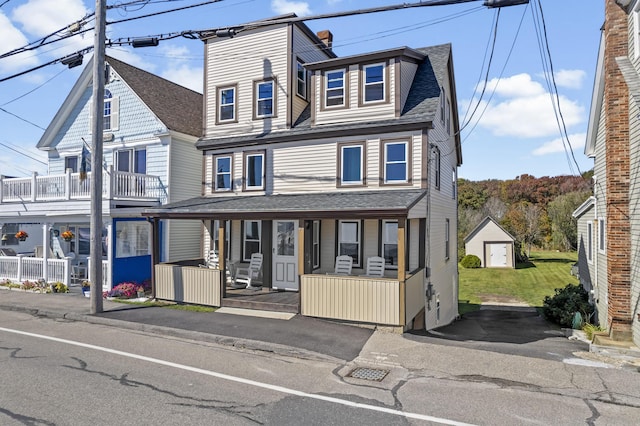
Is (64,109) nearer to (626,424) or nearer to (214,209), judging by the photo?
(214,209)

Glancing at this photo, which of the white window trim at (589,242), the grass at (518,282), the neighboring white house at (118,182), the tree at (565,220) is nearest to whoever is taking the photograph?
the white window trim at (589,242)

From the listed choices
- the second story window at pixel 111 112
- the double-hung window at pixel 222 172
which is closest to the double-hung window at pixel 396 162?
the double-hung window at pixel 222 172

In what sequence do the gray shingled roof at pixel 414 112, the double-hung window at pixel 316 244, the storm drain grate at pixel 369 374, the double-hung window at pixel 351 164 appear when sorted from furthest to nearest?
1. the double-hung window at pixel 316 244
2. the double-hung window at pixel 351 164
3. the gray shingled roof at pixel 414 112
4. the storm drain grate at pixel 369 374

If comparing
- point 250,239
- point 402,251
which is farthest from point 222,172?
point 402,251

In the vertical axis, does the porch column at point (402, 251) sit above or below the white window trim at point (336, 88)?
below

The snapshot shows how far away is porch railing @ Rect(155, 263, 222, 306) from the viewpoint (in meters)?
13.6

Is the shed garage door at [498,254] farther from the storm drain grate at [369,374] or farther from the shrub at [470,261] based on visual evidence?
the storm drain grate at [369,374]

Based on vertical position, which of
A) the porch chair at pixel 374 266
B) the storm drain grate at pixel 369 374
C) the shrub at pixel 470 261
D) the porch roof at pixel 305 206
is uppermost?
the porch roof at pixel 305 206

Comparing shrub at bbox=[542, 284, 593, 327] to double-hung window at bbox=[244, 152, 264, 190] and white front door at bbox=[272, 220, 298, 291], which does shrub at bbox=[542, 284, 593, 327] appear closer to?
white front door at bbox=[272, 220, 298, 291]

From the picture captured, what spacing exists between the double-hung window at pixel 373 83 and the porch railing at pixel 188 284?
783 centimetres

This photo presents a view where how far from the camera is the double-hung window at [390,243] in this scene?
1427 centimetres

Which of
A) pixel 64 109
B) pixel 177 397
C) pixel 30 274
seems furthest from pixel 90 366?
pixel 64 109

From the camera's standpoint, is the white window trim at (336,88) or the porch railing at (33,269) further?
the porch railing at (33,269)

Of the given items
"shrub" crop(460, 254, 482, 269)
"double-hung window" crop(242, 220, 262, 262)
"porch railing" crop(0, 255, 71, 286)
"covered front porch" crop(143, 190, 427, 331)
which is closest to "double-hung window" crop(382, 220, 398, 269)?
"covered front porch" crop(143, 190, 427, 331)
